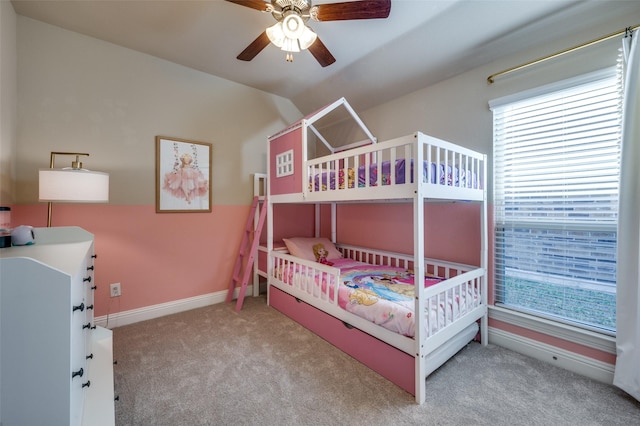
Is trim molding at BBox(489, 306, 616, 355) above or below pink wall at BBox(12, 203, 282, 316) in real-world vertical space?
below

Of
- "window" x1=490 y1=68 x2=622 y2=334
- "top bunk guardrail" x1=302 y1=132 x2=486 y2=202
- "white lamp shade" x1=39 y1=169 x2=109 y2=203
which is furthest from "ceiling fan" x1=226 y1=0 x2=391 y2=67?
"white lamp shade" x1=39 y1=169 x2=109 y2=203

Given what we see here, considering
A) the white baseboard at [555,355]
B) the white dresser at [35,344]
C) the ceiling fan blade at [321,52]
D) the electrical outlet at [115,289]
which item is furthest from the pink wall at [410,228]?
the white dresser at [35,344]

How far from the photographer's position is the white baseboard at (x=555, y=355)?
5.61ft

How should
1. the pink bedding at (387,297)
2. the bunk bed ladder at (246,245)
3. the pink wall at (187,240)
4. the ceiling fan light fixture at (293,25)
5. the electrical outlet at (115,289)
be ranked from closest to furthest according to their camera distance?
1. the ceiling fan light fixture at (293,25)
2. the pink bedding at (387,297)
3. the pink wall at (187,240)
4. the electrical outlet at (115,289)
5. the bunk bed ladder at (246,245)

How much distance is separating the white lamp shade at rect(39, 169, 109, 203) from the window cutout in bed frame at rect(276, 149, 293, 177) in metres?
1.47

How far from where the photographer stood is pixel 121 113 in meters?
2.45

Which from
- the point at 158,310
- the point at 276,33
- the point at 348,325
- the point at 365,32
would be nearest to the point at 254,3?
the point at 276,33

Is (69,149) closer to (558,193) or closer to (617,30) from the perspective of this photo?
(558,193)

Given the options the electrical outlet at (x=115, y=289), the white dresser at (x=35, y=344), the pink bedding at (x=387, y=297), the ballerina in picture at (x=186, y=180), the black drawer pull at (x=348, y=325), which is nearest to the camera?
the white dresser at (x=35, y=344)

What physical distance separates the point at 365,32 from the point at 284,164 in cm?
136

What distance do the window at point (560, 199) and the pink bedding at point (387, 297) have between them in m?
0.51

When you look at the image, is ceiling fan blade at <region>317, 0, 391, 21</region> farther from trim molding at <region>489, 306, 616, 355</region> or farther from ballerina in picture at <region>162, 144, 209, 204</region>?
trim molding at <region>489, 306, 616, 355</region>

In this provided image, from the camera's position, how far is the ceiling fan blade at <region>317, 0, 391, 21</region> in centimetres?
145

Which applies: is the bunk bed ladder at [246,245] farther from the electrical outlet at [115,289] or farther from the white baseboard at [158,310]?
the electrical outlet at [115,289]
